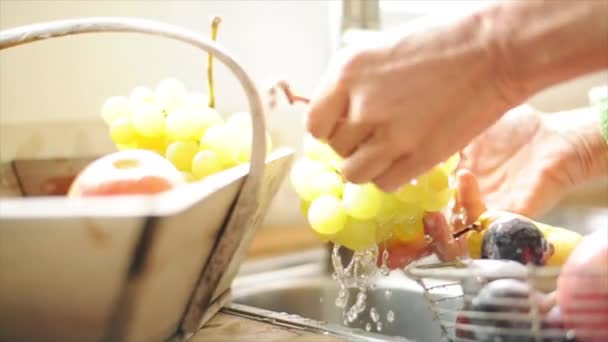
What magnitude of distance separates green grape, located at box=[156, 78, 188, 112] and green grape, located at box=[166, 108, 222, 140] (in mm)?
29

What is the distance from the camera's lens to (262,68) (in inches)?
46.8

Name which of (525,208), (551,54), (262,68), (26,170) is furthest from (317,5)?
(551,54)

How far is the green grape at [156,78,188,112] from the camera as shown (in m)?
0.73

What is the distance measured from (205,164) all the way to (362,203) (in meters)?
0.15

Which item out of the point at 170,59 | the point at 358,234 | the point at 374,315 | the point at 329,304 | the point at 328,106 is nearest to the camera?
the point at 328,106

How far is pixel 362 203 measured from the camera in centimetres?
64

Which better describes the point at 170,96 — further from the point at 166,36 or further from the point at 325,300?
the point at 325,300

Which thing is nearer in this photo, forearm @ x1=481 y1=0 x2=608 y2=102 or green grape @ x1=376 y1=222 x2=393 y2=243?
forearm @ x1=481 y1=0 x2=608 y2=102

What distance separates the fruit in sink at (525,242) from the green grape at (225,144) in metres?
0.23

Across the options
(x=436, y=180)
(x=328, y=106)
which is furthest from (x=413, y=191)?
(x=328, y=106)

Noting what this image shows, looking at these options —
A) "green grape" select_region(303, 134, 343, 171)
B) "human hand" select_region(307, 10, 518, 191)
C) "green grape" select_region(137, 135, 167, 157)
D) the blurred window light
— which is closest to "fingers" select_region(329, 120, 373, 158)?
"human hand" select_region(307, 10, 518, 191)

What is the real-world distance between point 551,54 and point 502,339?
204mm

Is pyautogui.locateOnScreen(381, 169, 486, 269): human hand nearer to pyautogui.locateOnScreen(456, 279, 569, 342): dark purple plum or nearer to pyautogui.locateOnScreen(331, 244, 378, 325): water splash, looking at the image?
pyautogui.locateOnScreen(331, 244, 378, 325): water splash

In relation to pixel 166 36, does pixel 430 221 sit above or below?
below
